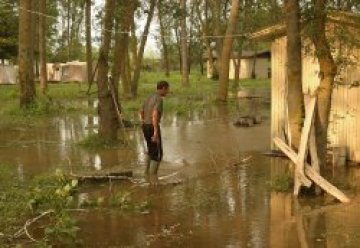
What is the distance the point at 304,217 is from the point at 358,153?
5004 millimetres

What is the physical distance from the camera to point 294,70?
11.2 meters

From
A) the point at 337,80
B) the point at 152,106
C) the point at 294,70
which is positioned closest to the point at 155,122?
the point at 152,106

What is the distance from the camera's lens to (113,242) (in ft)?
26.5

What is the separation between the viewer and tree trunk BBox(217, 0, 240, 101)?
1166 inches

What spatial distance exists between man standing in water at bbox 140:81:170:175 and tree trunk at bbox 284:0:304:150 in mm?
2329

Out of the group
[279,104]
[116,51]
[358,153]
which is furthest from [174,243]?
[116,51]

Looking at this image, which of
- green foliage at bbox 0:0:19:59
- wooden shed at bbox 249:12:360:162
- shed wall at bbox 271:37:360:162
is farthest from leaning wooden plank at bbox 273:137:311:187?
green foliage at bbox 0:0:19:59

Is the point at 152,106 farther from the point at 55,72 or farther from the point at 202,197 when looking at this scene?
the point at 55,72

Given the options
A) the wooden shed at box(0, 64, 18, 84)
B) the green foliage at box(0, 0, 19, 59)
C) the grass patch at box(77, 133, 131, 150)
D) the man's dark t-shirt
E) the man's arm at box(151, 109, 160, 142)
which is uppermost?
the green foliage at box(0, 0, 19, 59)

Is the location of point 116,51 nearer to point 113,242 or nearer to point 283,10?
point 283,10

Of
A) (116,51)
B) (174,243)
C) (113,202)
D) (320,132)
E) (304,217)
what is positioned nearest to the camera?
(174,243)

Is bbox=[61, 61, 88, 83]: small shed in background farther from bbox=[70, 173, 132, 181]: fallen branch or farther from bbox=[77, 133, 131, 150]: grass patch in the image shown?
bbox=[70, 173, 132, 181]: fallen branch

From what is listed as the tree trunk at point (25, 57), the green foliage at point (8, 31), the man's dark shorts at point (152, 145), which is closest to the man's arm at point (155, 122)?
the man's dark shorts at point (152, 145)

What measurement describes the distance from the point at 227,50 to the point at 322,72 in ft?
64.3
